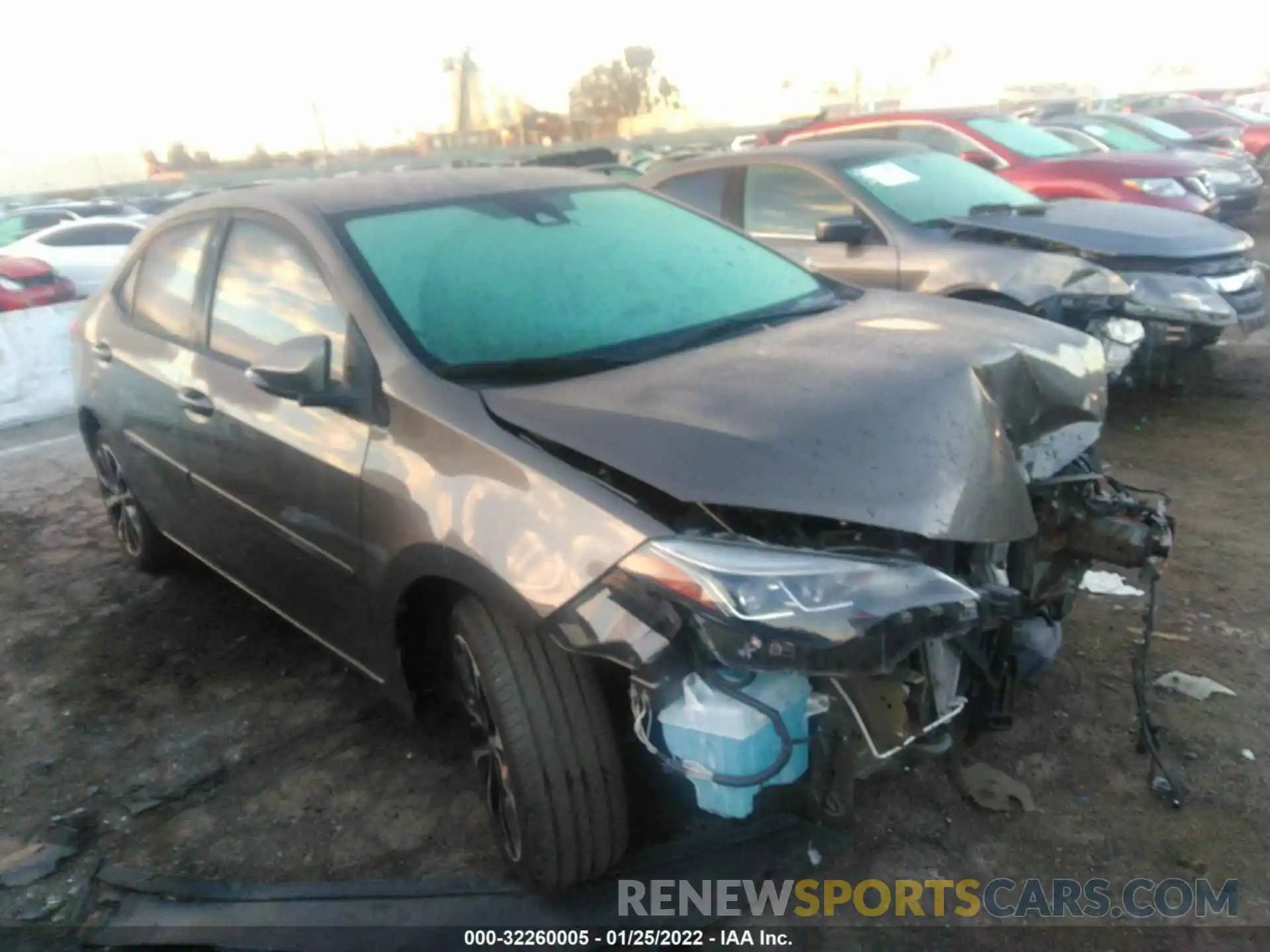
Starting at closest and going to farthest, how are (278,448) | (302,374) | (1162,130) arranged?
(302,374)
(278,448)
(1162,130)

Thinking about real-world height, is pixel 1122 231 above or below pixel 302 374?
below

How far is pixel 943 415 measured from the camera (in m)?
2.32

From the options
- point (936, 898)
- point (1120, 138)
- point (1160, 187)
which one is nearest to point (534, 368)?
point (936, 898)

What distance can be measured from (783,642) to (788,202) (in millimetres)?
4732

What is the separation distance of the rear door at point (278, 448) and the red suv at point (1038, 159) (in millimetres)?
6439

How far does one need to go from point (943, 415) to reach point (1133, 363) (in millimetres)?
4191

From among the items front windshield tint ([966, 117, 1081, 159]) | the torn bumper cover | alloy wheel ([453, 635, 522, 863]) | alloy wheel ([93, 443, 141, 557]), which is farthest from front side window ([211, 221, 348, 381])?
front windshield tint ([966, 117, 1081, 159])

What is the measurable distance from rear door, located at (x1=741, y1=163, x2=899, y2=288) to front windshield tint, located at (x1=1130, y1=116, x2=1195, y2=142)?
10015 millimetres

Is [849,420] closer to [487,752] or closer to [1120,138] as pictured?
[487,752]

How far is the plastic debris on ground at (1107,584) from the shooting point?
148 inches

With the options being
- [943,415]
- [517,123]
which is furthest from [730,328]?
[517,123]

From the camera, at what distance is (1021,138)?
911 centimetres

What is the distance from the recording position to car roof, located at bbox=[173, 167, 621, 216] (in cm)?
309

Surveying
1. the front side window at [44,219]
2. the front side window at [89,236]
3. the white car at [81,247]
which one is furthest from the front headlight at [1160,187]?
the front side window at [44,219]
